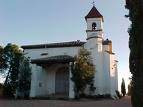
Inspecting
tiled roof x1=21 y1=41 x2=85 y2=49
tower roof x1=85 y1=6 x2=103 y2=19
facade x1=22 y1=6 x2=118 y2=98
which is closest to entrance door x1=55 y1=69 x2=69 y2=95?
facade x1=22 y1=6 x2=118 y2=98

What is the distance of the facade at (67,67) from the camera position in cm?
3145

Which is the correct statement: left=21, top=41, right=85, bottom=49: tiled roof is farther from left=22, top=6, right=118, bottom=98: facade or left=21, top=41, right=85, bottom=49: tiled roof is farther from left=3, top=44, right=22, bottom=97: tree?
left=3, top=44, right=22, bottom=97: tree

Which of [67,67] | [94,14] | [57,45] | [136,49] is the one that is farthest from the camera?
[94,14]

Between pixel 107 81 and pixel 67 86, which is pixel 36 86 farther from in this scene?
pixel 107 81

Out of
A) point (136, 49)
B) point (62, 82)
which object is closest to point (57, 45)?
point (62, 82)

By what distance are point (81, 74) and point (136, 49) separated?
1573cm

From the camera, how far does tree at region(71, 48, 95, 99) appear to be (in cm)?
2816

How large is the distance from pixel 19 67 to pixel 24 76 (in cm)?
227

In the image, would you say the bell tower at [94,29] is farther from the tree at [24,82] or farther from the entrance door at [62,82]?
the tree at [24,82]

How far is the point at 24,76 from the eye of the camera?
105 feet

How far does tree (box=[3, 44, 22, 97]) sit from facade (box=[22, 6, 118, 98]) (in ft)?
7.16

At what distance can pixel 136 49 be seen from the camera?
12742 millimetres

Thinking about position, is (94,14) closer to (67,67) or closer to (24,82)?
(67,67)

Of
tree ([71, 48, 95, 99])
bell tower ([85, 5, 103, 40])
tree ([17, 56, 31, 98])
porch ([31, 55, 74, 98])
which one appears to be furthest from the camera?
bell tower ([85, 5, 103, 40])
